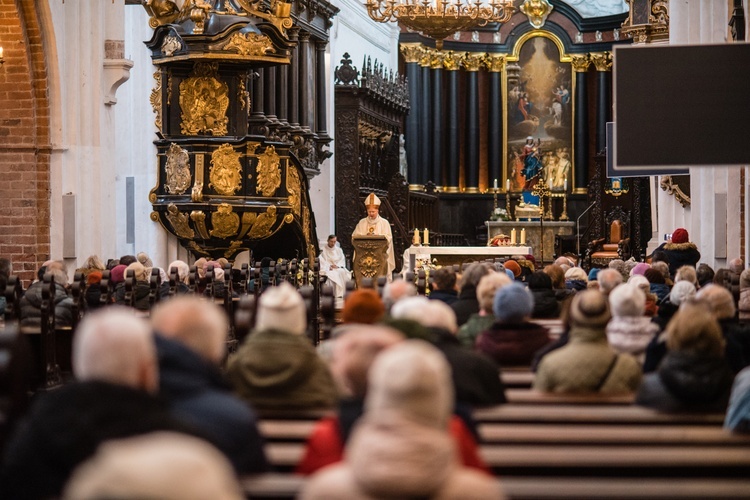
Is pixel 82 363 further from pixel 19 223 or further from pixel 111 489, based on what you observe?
pixel 19 223

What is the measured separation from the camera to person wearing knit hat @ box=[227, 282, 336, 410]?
5.68 meters

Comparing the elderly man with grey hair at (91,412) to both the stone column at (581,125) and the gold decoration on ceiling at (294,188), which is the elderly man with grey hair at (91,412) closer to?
the gold decoration on ceiling at (294,188)

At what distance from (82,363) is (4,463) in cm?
39

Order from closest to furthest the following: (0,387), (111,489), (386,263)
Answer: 1. (111,489)
2. (0,387)
3. (386,263)

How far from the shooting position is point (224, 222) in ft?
57.6

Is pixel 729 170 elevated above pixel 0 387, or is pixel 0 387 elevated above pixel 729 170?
pixel 729 170

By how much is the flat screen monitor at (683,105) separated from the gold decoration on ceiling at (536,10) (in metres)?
21.2

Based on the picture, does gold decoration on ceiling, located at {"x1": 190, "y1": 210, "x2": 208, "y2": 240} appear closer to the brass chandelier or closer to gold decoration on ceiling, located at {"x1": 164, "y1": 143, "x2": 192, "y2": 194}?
gold decoration on ceiling, located at {"x1": 164, "y1": 143, "x2": 192, "y2": 194}

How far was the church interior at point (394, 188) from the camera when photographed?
518cm

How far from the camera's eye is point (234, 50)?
17.4 meters

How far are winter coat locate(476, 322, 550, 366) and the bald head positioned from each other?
Result: 3.16 metres

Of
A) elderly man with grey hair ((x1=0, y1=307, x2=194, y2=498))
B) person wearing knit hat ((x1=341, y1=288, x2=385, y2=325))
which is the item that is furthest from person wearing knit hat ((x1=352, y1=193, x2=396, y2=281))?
elderly man with grey hair ((x1=0, y1=307, x2=194, y2=498))

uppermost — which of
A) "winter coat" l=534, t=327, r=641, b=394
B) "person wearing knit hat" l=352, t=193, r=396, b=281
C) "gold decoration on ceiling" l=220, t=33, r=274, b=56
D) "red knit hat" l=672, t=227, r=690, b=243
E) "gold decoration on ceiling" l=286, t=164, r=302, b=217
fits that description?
"gold decoration on ceiling" l=220, t=33, r=274, b=56

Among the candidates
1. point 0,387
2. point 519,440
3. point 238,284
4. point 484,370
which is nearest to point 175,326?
point 0,387
